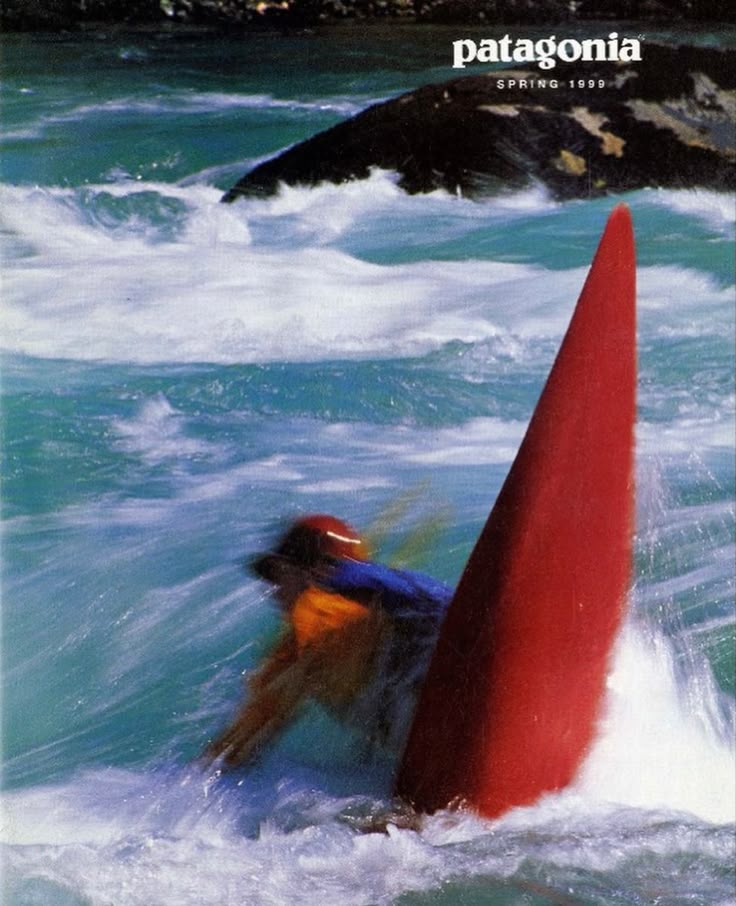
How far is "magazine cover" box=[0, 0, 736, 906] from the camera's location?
166 cm

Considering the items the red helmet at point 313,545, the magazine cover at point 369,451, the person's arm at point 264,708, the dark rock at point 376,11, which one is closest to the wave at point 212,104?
the magazine cover at point 369,451

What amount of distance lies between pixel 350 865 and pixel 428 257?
3.42ft

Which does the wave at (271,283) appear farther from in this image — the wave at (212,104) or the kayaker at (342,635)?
the kayaker at (342,635)

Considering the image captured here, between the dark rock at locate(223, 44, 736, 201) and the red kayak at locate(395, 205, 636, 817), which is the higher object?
the dark rock at locate(223, 44, 736, 201)

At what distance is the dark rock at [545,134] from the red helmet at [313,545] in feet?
1.94

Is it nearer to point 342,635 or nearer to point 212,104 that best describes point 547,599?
point 342,635

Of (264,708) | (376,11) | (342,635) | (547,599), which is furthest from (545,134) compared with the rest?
(264,708)

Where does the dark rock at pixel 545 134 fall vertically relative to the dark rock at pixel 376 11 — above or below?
below

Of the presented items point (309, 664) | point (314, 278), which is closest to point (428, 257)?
point (314, 278)

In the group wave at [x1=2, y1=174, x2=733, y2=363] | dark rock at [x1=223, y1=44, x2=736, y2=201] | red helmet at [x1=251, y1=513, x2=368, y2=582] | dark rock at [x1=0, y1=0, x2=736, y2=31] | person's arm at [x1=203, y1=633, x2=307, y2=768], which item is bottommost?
person's arm at [x1=203, y1=633, x2=307, y2=768]

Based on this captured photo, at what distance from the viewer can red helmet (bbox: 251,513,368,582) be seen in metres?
1.70

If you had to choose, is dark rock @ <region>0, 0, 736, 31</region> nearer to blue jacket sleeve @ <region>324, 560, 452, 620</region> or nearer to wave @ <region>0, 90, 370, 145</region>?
wave @ <region>0, 90, 370, 145</region>

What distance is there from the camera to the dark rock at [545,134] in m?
1.74

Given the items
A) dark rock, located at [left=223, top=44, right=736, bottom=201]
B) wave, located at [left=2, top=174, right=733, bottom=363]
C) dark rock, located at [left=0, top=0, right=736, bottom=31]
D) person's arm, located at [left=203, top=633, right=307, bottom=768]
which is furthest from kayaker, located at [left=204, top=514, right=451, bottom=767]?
dark rock, located at [left=0, top=0, right=736, bottom=31]
